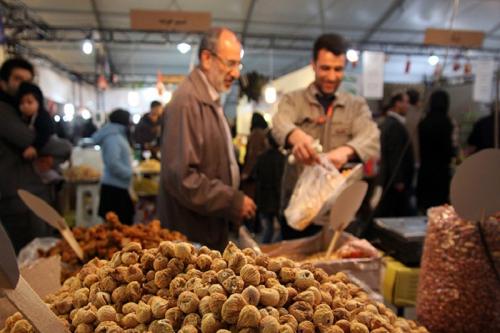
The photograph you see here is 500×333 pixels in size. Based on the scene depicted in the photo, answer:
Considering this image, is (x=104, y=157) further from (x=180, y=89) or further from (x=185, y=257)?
(x=185, y=257)

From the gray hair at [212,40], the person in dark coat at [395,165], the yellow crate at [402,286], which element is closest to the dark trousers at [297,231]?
the yellow crate at [402,286]

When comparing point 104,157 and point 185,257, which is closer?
point 185,257

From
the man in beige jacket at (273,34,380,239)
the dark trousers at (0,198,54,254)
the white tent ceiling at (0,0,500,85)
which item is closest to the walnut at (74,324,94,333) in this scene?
the man in beige jacket at (273,34,380,239)

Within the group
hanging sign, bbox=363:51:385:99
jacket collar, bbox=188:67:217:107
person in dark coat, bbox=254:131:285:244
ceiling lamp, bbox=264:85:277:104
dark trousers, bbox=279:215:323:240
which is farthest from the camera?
ceiling lamp, bbox=264:85:277:104

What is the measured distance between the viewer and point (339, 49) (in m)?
1.90

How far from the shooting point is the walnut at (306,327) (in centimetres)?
61

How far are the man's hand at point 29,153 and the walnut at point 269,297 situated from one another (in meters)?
2.16

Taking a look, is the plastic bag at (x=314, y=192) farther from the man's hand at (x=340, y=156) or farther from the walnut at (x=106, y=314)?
the walnut at (x=106, y=314)

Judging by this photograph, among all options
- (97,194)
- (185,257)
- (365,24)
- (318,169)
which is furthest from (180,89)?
(365,24)

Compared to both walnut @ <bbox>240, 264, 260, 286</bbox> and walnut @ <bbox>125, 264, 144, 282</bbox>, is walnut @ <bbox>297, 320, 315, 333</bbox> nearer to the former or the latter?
walnut @ <bbox>240, 264, 260, 286</bbox>

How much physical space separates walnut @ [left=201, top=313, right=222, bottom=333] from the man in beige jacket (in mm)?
1315

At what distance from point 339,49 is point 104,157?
9.58ft

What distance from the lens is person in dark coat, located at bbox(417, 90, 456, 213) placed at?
385 centimetres

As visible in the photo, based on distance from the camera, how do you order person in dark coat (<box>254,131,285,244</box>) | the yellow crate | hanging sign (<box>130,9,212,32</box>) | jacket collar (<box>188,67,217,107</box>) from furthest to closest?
person in dark coat (<box>254,131,285,244</box>), hanging sign (<box>130,9,212,32</box>), jacket collar (<box>188,67,217,107</box>), the yellow crate
